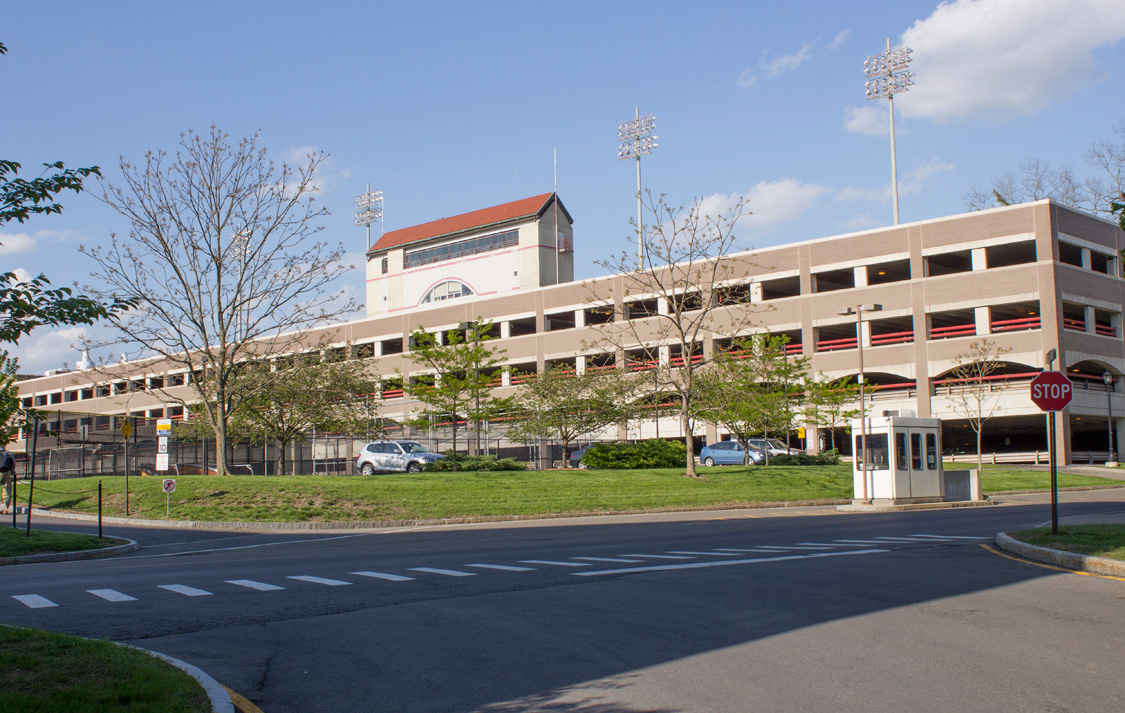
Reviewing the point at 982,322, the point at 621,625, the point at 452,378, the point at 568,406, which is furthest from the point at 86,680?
the point at 982,322

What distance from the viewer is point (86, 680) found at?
5633 millimetres

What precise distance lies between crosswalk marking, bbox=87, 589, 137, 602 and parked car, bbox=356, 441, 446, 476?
2666 centimetres

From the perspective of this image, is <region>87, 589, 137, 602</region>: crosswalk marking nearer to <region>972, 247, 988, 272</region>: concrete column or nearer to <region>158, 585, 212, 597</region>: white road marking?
<region>158, 585, 212, 597</region>: white road marking

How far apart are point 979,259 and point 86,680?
180ft

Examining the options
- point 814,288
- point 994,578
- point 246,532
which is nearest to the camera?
point 994,578

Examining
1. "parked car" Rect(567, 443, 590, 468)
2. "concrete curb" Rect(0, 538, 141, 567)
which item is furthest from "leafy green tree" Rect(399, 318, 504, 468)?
"concrete curb" Rect(0, 538, 141, 567)

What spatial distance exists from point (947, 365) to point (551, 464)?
2330cm

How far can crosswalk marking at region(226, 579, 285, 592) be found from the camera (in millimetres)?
11011

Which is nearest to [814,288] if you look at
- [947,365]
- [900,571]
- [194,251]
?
[947,365]

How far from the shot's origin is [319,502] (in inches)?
1030

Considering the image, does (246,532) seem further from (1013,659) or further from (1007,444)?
(1007,444)

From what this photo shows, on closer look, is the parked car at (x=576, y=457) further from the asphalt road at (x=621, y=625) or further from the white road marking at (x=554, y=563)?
the white road marking at (x=554, y=563)

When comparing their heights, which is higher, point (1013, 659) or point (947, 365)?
point (947, 365)

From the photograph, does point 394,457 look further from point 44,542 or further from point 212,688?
point 212,688
